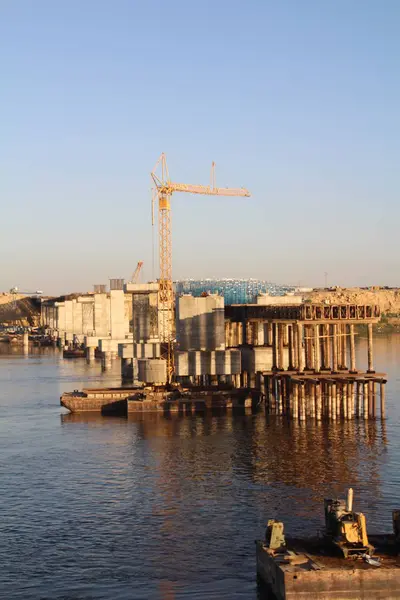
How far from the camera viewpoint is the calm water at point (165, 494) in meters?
43.9

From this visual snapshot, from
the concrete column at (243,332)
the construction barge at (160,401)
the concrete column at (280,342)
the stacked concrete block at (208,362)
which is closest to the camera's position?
the construction barge at (160,401)

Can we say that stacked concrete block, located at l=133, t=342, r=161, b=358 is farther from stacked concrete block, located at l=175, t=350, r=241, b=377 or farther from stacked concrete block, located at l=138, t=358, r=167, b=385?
stacked concrete block, located at l=175, t=350, r=241, b=377

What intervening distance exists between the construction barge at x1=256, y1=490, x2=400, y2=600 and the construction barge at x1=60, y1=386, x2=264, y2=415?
57916 mm

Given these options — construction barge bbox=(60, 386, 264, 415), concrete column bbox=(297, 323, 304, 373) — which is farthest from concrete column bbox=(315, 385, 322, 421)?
construction barge bbox=(60, 386, 264, 415)

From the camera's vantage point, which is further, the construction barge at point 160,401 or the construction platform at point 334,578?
the construction barge at point 160,401

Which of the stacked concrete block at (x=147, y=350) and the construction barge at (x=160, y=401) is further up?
the stacked concrete block at (x=147, y=350)

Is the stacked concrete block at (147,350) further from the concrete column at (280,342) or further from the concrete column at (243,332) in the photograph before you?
the concrete column at (280,342)

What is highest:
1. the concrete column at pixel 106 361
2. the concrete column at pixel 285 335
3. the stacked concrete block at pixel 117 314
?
the stacked concrete block at pixel 117 314

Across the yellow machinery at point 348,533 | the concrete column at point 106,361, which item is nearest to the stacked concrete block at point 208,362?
the yellow machinery at point 348,533

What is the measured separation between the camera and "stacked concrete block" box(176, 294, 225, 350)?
10344cm

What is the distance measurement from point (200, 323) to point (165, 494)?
45.2m

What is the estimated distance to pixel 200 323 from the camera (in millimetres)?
103875

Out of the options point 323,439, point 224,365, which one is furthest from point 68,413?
point 323,439

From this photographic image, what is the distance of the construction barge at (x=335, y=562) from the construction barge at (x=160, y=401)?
5792cm
